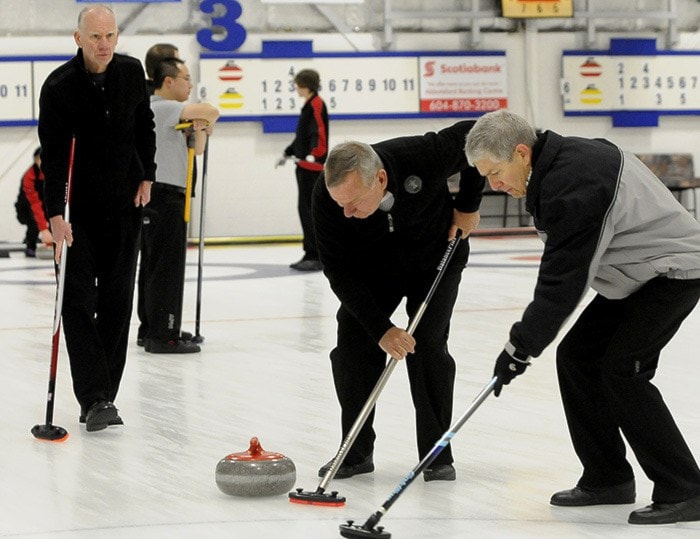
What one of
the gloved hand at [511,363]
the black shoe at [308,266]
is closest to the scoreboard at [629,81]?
the black shoe at [308,266]

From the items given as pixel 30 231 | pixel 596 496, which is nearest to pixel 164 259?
pixel 596 496

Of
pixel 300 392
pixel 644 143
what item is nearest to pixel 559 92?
pixel 644 143

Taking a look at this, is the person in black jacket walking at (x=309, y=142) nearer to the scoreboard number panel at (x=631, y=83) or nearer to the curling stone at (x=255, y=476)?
the scoreboard number panel at (x=631, y=83)

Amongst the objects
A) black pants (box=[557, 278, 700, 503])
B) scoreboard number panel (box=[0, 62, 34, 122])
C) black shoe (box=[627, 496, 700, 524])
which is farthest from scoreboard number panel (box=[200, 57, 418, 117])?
black shoe (box=[627, 496, 700, 524])

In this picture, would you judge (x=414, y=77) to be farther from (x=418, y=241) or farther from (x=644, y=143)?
(x=418, y=241)

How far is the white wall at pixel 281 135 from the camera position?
47.4 feet

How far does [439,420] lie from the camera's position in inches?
145

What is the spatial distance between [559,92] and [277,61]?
354cm

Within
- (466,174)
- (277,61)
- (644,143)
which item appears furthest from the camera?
(644,143)

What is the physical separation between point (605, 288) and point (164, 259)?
11.2 ft

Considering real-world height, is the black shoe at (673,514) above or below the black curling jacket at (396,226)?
below

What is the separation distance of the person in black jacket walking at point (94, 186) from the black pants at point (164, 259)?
1616 millimetres

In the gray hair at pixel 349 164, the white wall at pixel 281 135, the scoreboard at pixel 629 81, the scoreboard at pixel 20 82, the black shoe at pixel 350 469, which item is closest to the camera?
the gray hair at pixel 349 164

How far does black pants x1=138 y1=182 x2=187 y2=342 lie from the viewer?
6207 millimetres
